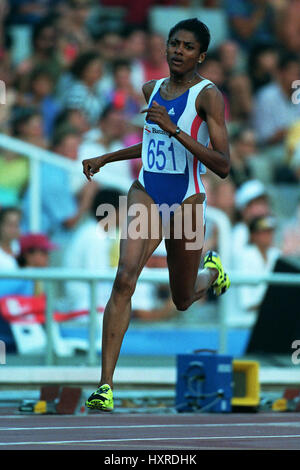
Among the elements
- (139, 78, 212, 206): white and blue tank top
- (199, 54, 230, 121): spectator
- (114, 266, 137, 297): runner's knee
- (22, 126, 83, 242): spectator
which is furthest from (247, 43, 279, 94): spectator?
(114, 266, 137, 297): runner's knee

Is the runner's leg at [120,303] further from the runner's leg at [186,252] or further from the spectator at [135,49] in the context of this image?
the spectator at [135,49]

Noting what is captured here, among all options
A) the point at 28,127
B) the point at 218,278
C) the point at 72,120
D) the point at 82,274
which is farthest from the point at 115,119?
the point at 218,278

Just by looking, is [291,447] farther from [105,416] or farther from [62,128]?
[62,128]

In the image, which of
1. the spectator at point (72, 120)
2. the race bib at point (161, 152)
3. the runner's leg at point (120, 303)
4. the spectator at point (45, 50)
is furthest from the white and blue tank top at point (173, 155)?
the spectator at point (45, 50)

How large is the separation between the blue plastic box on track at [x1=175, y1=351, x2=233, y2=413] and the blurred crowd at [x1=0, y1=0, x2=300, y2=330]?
1.70 metres

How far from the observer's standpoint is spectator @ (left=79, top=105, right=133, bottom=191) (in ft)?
45.0

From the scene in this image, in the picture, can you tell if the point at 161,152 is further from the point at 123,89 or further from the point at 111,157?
the point at 123,89

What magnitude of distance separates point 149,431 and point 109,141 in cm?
600

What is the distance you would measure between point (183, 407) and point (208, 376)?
324 mm

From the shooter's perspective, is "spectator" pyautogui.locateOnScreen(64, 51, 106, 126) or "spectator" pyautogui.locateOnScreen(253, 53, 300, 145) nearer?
"spectator" pyautogui.locateOnScreen(64, 51, 106, 126)

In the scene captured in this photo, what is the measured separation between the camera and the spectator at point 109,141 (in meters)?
13.7

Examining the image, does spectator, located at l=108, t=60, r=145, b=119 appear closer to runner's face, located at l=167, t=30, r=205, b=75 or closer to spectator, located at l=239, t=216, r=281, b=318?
spectator, located at l=239, t=216, r=281, b=318
